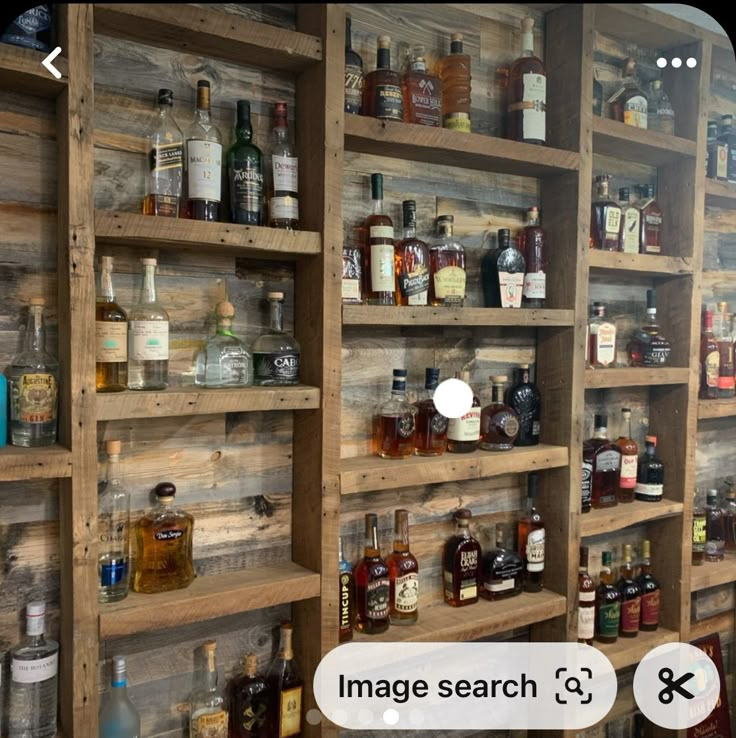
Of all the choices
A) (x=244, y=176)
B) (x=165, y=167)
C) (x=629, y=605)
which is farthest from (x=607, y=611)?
(x=165, y=167)

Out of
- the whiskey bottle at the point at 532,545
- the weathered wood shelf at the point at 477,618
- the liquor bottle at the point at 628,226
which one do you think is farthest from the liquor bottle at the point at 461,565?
the liquor bottle at the point at 628,226

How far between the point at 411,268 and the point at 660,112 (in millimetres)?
914

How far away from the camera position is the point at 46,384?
1135 millimetres

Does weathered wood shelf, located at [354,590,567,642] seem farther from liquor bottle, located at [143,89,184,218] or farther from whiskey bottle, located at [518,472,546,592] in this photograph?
liquor bottle, located at [143,89,184,218]

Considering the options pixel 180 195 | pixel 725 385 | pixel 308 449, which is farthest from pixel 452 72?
pixel 725 385

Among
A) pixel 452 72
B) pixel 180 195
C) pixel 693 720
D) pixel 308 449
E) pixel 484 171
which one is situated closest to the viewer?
pixel 180 195

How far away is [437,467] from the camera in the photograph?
58.0 inches

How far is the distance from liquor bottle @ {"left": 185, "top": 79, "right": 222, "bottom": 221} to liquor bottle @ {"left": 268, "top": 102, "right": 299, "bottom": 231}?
0.12 m

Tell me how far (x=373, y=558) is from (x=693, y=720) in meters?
1.13

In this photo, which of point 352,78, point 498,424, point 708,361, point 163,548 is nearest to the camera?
point 163,548

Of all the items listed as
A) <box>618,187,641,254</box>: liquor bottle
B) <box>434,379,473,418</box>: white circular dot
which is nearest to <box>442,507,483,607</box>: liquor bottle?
<box>434,379,473,418</box>: white circular dot

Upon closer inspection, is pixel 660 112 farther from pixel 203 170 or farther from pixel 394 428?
pixel 203 170

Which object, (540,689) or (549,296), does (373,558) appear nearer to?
(540,689)

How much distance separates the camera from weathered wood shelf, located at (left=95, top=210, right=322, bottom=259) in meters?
1.14
